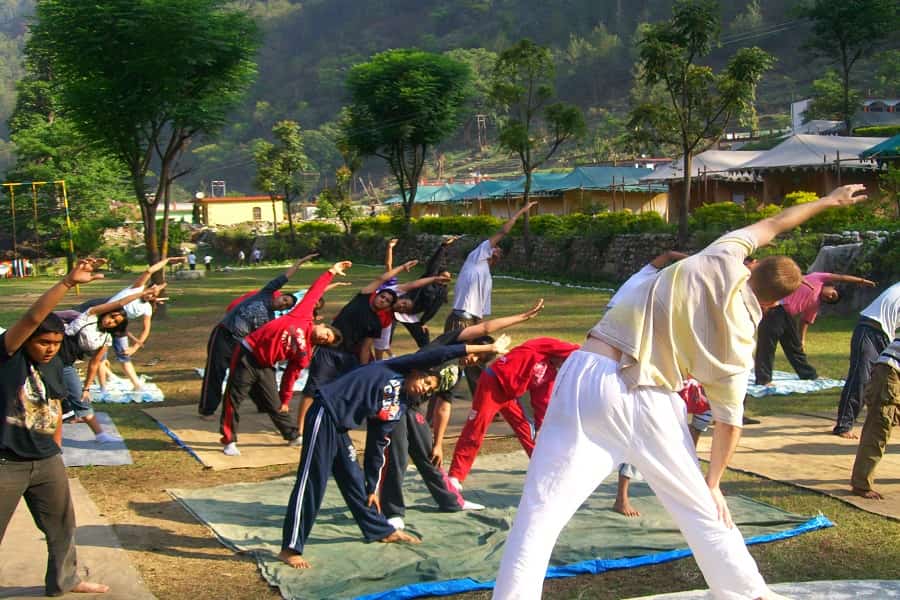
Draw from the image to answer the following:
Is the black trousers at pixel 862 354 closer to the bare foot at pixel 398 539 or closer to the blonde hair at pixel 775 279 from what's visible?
the bare foot at pixel 398 539

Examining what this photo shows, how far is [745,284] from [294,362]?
525 cm

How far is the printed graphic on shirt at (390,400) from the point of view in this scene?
19.2ft

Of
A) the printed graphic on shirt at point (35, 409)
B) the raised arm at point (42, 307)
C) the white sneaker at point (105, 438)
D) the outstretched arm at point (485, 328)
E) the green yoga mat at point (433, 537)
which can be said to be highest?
the raised arm at point (42, 307)

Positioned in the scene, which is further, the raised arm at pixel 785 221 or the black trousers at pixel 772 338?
the black trousers at pixel 772 338

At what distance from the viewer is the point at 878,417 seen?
6.74m

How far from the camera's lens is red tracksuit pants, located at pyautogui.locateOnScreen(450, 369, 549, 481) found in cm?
659

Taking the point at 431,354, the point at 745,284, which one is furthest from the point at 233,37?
the point at 745,284

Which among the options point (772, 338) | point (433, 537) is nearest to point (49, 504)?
point (433, 537)

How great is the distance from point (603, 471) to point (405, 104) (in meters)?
40.9

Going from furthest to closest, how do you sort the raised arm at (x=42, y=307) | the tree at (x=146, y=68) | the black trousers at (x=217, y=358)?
the tree at (x=146, y=68) → the black trousers at (x=217, y=358) → the raised arm at (x=42, y=307)

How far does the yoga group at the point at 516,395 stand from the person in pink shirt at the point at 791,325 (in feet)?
7.09

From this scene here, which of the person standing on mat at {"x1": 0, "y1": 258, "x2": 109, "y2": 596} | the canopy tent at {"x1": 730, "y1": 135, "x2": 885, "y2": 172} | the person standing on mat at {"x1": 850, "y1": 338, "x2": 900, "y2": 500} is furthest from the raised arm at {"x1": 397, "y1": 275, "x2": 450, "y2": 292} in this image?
the canopy tent at {"x1": 730, "y1": 135, "x2": 885, "y2": 172}

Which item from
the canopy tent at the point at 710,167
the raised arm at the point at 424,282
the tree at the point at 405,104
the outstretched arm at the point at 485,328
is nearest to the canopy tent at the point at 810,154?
the canopy tent at the point at 710,167

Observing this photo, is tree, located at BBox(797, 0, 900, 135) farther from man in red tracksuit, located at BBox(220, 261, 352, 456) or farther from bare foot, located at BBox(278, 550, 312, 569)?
bare foot, located at BBox(278, 550, 312, 569)
